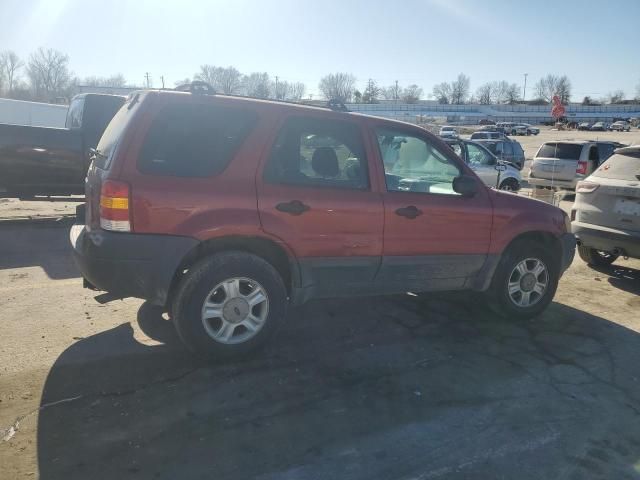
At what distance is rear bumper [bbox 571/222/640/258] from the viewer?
6105 millimetres

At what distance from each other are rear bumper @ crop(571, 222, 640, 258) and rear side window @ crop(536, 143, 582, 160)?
32.8ft

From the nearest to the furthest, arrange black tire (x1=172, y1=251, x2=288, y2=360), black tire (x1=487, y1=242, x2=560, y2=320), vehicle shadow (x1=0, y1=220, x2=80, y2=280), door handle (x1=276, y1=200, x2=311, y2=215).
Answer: black tire (x1=172, y1=251, x2=288, y2=360)
door handle (x1=276, y1=200, x2=311, y2=215)
black tire (x1=487, y1=242, x2=560, y2=320)
vehicle shadow (x1=0, y1=220, x2=80, y2=280)

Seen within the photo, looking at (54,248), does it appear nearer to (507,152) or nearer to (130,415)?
(130,415)

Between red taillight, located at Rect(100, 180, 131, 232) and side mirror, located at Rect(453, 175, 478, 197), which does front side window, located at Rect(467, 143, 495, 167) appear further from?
red taillight, located at Rect(100, 180, 131, 232)

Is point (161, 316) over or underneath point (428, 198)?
underneath

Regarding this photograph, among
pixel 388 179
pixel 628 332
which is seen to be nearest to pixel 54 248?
pixel 388 179

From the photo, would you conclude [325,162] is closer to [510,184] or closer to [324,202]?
[324,202]

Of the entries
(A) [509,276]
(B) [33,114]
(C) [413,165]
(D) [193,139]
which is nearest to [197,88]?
(D) [193,139]

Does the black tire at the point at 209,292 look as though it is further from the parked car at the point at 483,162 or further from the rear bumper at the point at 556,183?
the rear bumper at the point at 556,183

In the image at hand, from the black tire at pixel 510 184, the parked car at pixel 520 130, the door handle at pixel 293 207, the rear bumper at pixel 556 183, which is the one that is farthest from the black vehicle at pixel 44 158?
the parked car at pixel 520 130

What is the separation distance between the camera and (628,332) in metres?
5.07

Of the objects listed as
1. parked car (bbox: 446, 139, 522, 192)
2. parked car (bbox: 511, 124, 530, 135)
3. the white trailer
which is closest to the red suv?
parked car (bbox: 446, 139, 522, 192)

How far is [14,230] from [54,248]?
1.58 m

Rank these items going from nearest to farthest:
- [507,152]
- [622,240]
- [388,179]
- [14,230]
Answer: [388,179]
[622,240]
[14,230]
[507,152]
